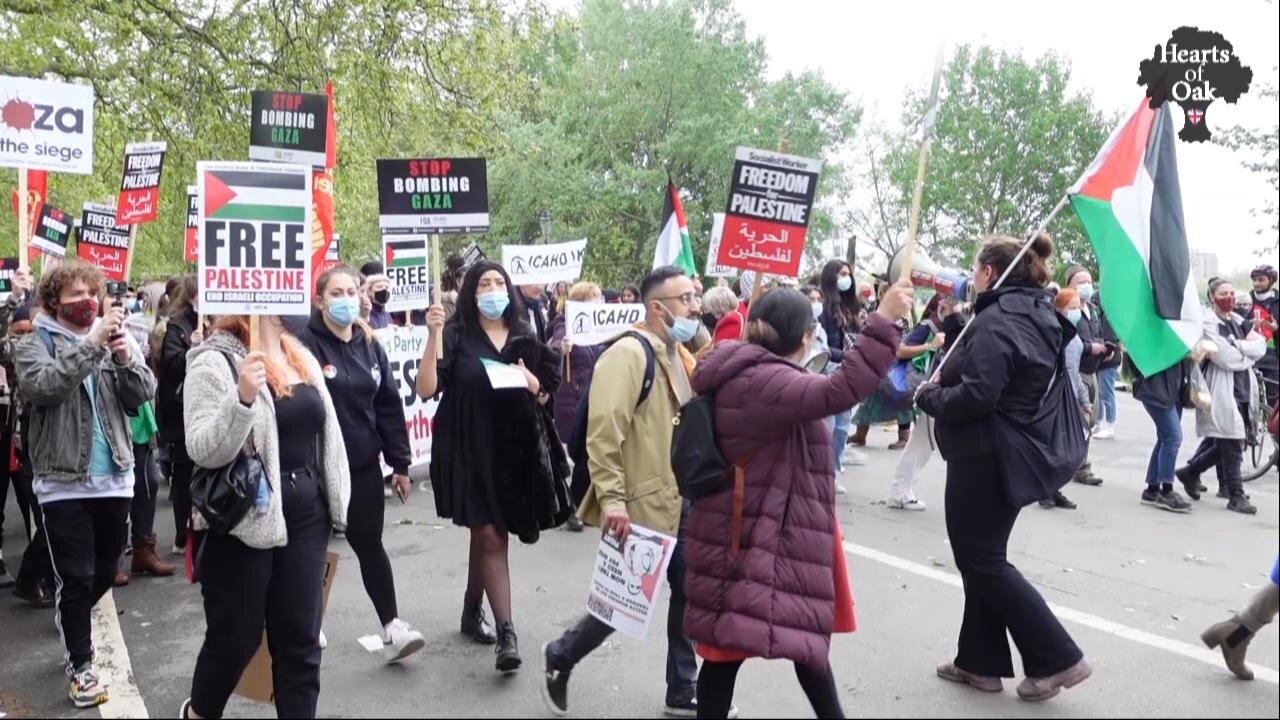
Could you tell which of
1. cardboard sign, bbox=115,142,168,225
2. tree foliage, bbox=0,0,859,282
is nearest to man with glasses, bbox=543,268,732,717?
cardboard sign, bbox=115,142,168,225

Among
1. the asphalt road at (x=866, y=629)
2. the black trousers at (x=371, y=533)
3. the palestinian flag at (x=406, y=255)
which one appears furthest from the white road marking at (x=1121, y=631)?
the palestinian flag at (x=406, y=255)

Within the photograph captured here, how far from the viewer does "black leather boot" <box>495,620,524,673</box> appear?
15.8 ft

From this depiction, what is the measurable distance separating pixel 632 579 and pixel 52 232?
288 inches

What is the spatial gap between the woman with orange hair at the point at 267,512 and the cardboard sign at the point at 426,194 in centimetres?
324

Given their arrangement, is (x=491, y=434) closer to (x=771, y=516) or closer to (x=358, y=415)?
(x=358, y=415)

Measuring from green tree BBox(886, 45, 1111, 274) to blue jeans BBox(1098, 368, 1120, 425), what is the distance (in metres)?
29.5

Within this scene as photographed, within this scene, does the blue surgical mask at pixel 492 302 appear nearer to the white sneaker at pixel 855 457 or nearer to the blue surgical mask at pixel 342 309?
the blue surgical mask at pixel 342 309

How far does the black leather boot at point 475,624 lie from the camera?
533cm

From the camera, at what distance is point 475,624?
539cm

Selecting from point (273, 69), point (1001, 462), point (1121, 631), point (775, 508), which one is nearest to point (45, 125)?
point (273, 69)

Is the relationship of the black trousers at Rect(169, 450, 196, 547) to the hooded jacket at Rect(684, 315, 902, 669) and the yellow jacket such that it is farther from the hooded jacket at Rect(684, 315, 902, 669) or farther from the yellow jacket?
the hooded jacket at Rect(684, 315, 902, 669)

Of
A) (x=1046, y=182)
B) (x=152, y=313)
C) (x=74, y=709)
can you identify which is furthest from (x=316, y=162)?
(x=1046, y=182)

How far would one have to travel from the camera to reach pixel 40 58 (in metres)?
12.6

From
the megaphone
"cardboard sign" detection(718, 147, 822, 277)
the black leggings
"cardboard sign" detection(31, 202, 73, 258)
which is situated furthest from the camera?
"cardboard sign" detection(31, 202, 73, 258)
